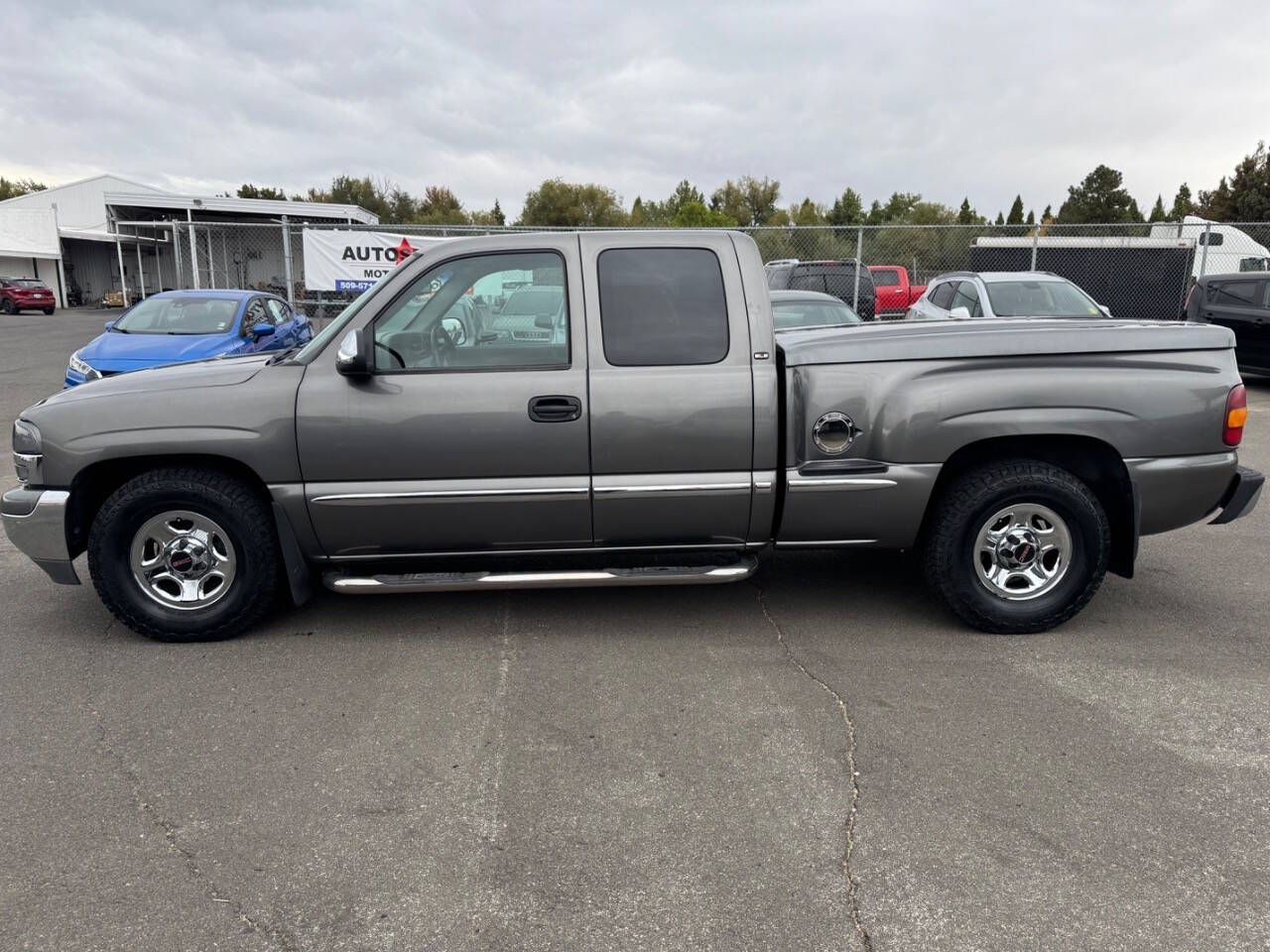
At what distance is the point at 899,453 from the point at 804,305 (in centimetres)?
632

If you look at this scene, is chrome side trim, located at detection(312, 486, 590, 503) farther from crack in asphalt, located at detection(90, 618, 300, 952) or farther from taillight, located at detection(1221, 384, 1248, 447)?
taillight, located at detection(1221, 384, 1248, 447)

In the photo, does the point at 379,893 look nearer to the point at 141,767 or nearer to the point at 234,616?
the point at 141,767

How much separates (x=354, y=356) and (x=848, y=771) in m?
2.65

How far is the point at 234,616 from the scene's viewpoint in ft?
14.6

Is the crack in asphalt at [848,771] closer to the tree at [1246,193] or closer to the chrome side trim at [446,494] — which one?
the chrome side trim at [446,494]

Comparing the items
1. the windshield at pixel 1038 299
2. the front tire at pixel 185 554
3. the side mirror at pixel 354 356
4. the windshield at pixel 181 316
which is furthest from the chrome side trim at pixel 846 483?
the windshield at pixel 181 316

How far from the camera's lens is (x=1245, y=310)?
13.2 metres

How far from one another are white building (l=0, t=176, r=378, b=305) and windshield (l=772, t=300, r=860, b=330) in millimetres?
21610

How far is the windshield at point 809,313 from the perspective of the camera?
10195 millimetres

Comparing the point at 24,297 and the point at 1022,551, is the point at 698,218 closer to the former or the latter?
the point at 24,297

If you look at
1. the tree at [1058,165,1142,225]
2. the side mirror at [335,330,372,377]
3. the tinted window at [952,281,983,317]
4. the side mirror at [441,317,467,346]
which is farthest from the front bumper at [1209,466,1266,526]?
the tree at [1058,165,1142,225]

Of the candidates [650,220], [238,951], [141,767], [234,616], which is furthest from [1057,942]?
[650,220]

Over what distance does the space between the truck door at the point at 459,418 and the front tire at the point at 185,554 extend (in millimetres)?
372

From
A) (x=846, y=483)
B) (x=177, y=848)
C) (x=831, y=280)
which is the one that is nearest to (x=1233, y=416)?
(x=846, y=483)
